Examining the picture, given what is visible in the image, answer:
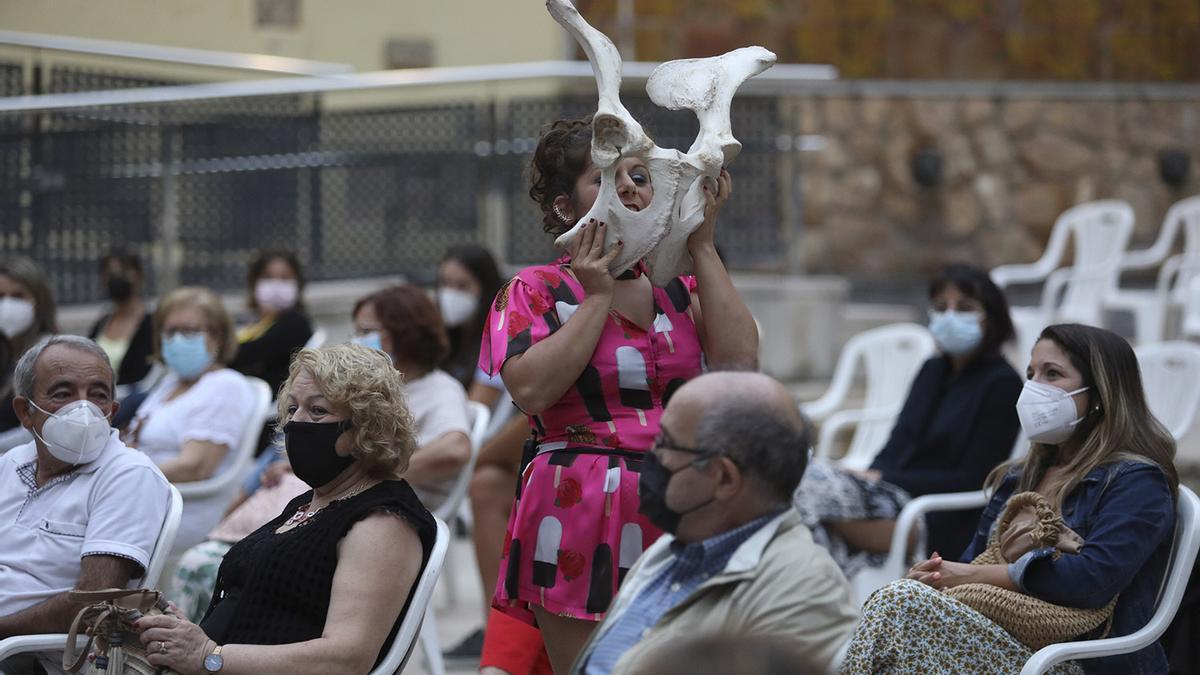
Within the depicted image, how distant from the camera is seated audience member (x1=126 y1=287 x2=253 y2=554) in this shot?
5289mm

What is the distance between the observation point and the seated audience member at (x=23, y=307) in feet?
21.7

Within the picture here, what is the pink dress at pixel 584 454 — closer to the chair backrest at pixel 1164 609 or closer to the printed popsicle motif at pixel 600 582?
the printed popsicle motif at pixel 600 582

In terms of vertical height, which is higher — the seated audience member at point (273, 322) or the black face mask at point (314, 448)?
the black face mask at point (314, 448)

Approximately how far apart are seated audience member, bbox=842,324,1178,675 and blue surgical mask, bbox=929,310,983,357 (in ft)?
5.03

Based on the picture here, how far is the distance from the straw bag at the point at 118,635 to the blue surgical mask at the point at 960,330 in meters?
3.00

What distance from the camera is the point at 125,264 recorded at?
8.03 meters

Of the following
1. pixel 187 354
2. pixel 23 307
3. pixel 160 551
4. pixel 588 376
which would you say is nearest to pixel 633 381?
pixel 588 376

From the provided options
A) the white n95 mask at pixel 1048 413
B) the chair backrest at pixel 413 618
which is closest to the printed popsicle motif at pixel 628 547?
Answer: the chair backrest at pixel 413 618

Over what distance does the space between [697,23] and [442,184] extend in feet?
10.5

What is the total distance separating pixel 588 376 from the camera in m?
3.16

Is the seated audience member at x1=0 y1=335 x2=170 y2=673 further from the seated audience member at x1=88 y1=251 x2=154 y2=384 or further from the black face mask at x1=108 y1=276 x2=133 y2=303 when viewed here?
the black face mask at x1=108 y1=276 x2=133 y2=303

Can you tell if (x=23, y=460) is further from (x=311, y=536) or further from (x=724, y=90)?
(x=724, y=90)

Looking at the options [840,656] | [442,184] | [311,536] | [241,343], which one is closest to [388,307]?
[241,343]

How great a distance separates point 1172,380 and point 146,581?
4119mm
